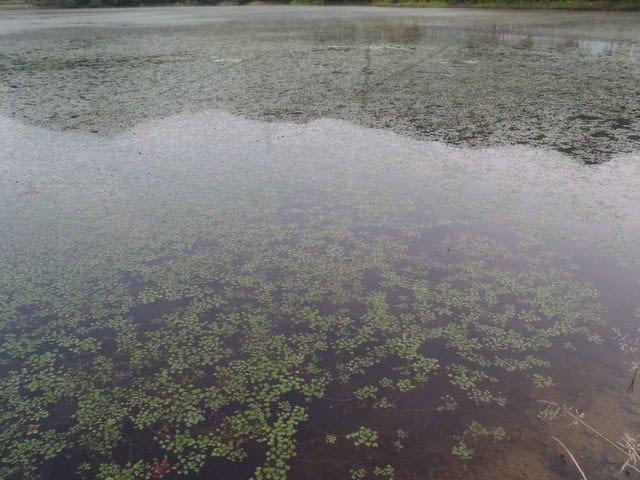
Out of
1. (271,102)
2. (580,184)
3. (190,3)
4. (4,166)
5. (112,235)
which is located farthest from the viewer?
(190,3)

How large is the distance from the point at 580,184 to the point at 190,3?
134 ft

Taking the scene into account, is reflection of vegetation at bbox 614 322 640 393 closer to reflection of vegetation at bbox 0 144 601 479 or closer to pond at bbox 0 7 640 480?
pond at bbox 0 7 640 480

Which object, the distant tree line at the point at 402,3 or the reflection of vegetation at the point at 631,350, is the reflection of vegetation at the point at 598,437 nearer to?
the reflection of vegetation at the point at 631,350

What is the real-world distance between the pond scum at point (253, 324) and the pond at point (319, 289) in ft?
0.04

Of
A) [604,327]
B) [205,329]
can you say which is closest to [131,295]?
[205,329]

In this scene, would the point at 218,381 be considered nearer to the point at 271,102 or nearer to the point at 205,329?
the point at 205,329

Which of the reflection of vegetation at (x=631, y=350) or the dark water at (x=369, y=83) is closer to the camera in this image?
the reflection of vegetation at (x=631, y=350)

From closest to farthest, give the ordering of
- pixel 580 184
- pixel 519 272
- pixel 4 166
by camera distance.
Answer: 1. pixel 519 272
2. pixel 580 184
3. pixel 4 166

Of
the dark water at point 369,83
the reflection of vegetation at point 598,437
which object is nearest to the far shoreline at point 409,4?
the dark water at point 369,83

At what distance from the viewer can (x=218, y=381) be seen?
78.6 inches

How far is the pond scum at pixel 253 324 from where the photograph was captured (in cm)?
174

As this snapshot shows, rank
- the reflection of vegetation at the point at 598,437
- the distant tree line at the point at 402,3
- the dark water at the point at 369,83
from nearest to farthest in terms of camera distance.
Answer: the reflection of vegetation at the point at 598,437 < the dark water at the point at 369,83 < the distant tree line at the point at 402,3

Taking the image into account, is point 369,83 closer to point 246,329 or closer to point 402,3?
point 246,329

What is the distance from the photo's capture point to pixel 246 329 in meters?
2.30
